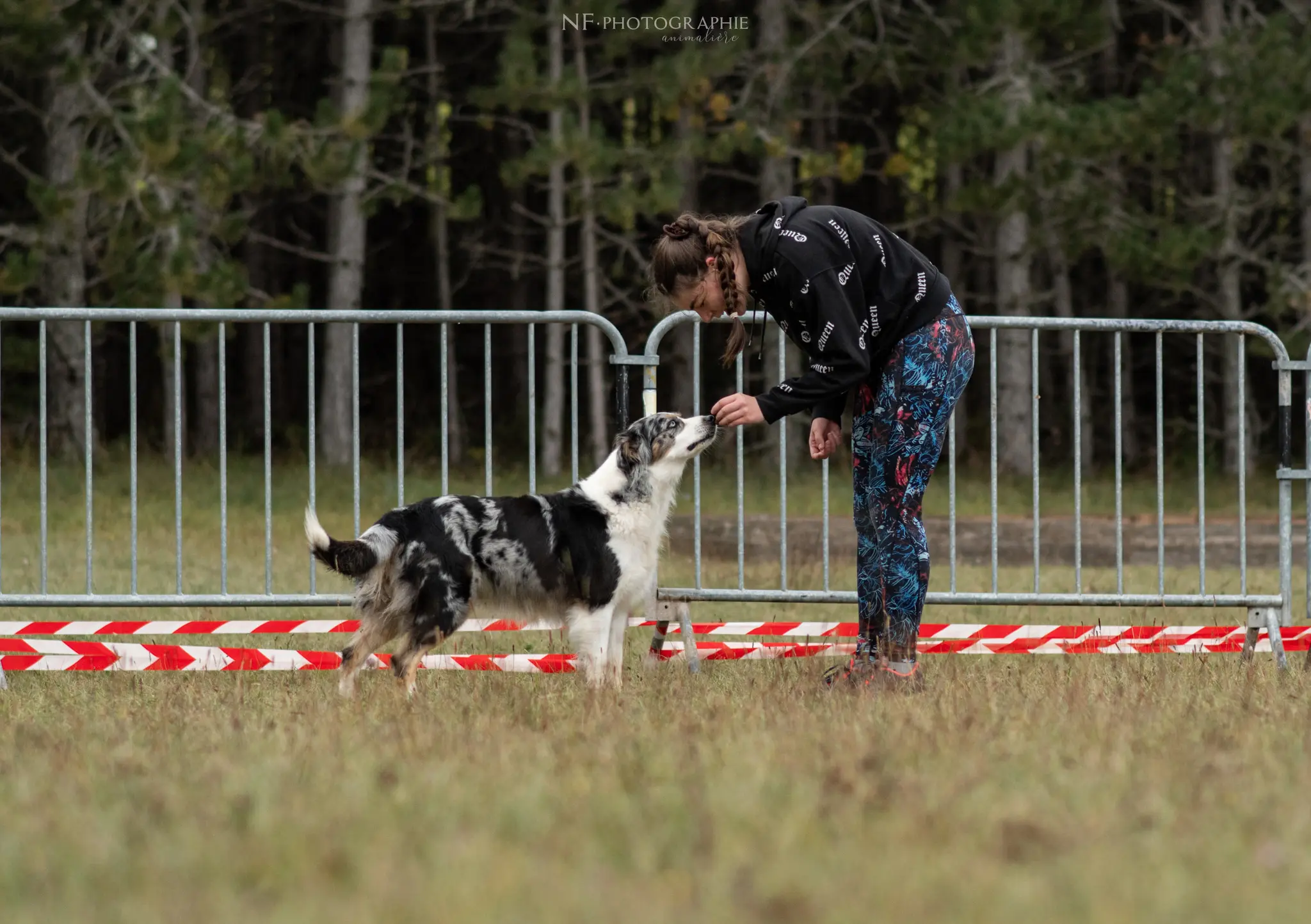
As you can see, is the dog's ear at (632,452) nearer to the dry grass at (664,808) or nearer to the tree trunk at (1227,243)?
the dry grass at (664,808)

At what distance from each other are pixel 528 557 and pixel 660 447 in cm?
69

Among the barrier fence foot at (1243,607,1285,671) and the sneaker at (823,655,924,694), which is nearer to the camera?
the sneaker at (823,655,924,694)

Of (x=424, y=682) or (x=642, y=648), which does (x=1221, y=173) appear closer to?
(x=642, y=648)

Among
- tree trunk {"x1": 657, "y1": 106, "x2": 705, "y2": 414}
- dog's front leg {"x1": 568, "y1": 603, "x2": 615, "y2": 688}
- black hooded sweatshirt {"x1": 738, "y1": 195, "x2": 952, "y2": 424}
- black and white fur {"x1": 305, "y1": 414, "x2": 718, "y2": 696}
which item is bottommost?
dog's front leg {"x1": 568, "y1": 603, "x2": 615, "y2": 688}

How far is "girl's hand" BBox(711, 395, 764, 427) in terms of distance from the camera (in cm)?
592

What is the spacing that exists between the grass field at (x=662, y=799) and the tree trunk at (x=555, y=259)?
13636 millimetres

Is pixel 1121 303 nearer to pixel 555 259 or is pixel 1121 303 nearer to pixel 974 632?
Answer: pixel 555 259

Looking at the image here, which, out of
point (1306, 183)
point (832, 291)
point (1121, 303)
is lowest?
point (832, 291)

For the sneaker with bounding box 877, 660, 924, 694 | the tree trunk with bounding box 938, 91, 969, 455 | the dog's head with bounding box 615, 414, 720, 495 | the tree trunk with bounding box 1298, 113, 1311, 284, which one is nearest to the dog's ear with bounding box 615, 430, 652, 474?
the dog's head with bounding box 615, 414, 720, 495

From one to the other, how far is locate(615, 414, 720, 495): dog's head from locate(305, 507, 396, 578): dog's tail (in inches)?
40.5

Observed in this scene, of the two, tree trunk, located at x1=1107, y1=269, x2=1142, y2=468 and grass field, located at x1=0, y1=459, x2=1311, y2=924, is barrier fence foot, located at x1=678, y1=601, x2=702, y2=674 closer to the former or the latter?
grass field, located at x1=0, y1=459, x2=1311, y2=924

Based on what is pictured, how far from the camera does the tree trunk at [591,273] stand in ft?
64.6

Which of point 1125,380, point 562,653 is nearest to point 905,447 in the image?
point 562,653

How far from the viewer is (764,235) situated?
5.94 metres
